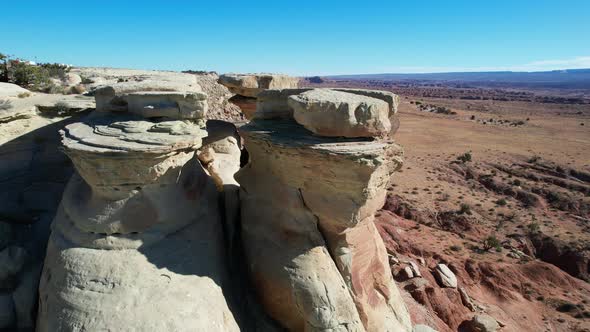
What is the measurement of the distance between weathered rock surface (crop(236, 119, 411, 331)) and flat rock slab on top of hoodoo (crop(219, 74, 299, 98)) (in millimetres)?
2056

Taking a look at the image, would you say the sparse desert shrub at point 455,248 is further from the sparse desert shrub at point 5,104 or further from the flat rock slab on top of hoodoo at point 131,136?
the sparse desert shrub at point 5,104

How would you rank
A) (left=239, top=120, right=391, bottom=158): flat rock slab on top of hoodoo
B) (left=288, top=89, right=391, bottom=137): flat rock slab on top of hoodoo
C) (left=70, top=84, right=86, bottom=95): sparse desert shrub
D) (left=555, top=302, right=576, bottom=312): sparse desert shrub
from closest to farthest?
(left=239, top=120, right=391, bottom=158): flat rock slab on top of hoodoo
(left=288, top=89, right=391, bottom=137): flat rock slab on top of hoodoo
(left=70, top=84, right=86, bottom=95): sparse desert shrub
(left=555, top=302, right=576, bottom=312): sparse desert shrub

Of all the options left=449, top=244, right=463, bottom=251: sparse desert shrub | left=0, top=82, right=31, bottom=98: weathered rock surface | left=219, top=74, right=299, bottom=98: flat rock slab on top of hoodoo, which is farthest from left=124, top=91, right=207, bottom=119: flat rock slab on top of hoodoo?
left=449, top=244, right=463, bottom=251: sparse desert shrub

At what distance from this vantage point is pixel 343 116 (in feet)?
18.1

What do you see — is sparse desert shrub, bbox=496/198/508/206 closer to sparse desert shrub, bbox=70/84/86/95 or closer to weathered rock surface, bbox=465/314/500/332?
weathered rock surface, bbox=465/314/500/332

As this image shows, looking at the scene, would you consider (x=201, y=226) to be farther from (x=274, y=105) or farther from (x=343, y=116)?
(x=343, y=116)

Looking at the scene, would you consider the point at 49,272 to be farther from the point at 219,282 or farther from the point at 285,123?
the point at 285,123

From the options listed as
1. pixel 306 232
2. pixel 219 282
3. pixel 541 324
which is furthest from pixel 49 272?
pixel 541 324

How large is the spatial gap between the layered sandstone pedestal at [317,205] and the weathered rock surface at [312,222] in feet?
0.05

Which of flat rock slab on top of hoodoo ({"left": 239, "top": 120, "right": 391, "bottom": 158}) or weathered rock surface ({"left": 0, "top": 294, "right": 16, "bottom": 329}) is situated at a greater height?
flat rock slab on top of hoodoo ({"left": 239, "top": 120, "right": 391, "bottom": 158})

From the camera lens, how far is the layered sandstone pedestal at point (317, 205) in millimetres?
5566

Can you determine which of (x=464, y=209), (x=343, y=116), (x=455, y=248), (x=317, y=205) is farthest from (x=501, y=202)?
(x=343, y=116)

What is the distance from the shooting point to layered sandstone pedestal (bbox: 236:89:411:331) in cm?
557

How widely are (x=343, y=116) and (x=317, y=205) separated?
149 cm
